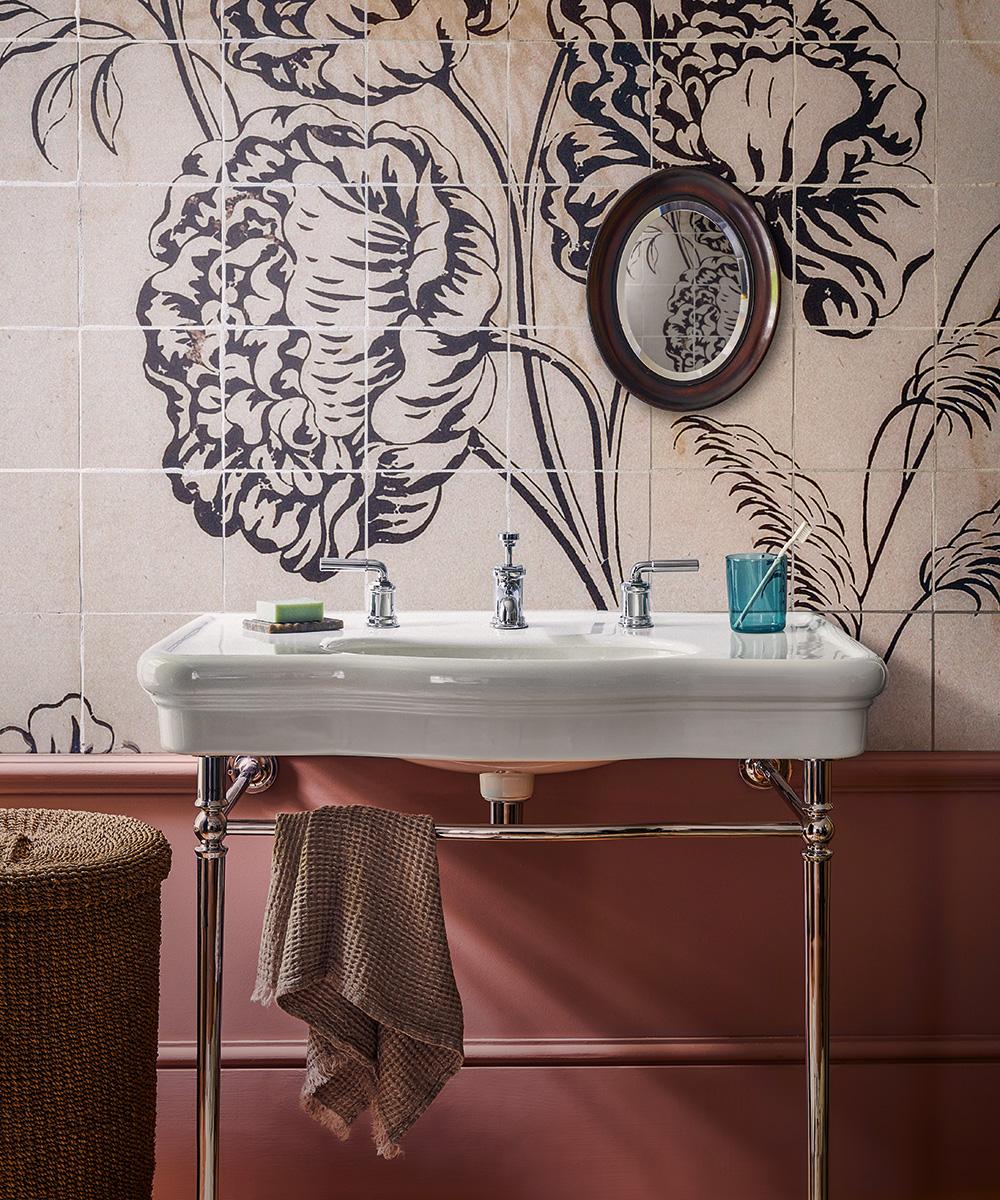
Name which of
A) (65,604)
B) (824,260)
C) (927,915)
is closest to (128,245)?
(65,604)

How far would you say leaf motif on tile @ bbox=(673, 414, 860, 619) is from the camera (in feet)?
5.25

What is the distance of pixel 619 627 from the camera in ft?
4.76

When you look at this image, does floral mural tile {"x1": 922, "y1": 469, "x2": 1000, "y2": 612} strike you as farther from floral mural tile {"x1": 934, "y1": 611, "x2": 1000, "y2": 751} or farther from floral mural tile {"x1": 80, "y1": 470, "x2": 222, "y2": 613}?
floral mural tile {"x1": 80, "y1": 470, "x2": 222, "y2": 613}

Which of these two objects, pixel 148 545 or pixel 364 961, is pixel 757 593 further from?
pixel 148 545

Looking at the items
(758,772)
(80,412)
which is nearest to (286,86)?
(80,412)

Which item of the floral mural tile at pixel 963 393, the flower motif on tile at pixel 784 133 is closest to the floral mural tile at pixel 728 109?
the flower motif on tile at pixel 784 133

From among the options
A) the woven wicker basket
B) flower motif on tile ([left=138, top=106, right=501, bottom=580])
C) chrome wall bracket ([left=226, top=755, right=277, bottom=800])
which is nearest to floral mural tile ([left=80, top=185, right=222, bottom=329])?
flower motif on tile ([left=138, top=106, right=501, bottom=580])

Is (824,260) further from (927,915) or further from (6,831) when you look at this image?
(6,831)

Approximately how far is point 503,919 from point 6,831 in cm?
73

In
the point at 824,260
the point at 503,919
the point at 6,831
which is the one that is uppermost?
the point at 824,260

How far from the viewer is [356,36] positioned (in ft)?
5.11

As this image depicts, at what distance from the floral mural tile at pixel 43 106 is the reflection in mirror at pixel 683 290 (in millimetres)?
873

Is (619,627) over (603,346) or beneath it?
beneath

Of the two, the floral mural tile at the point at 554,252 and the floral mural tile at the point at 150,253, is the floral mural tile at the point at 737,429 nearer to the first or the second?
the floral mural tile at the point at 554,252
